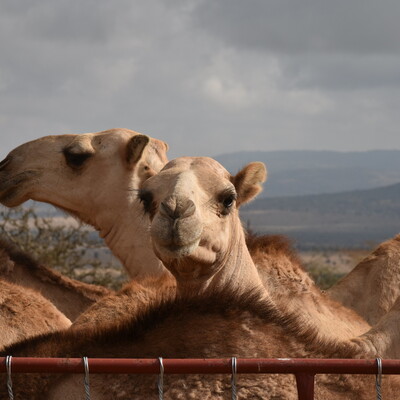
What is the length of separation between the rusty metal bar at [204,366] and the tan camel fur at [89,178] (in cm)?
342

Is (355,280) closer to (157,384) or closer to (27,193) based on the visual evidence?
(27,193)

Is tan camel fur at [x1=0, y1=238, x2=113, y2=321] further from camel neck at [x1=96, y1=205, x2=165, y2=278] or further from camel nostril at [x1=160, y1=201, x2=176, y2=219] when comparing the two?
camel nostril at [x1=160, y1=201, x2=176, y2=219]

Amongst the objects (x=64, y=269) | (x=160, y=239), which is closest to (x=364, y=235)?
(x=64, y=269)

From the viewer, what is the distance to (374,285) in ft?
19.5

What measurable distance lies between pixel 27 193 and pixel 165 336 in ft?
11.1

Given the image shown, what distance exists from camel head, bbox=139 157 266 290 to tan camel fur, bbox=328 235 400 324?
5.01ft

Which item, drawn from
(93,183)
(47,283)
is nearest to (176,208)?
(47,283)

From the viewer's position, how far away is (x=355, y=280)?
6133 mm

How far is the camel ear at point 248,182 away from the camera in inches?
193

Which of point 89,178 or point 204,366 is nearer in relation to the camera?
point 204,366

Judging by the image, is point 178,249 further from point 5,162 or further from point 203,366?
point 5,162

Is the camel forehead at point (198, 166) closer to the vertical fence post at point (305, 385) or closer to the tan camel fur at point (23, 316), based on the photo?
the tan camel fur at point (23, 316)

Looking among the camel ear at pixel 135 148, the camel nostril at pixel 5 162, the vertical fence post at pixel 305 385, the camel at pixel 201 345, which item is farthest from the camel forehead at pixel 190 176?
the camel nostril at pixel 5 162

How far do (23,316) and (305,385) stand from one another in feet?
7.56
